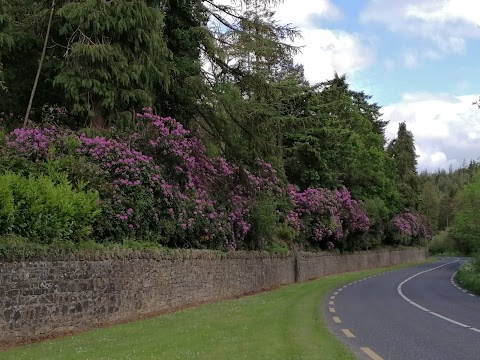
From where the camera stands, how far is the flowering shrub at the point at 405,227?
65625 mm

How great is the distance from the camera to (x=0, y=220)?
11.0 metres

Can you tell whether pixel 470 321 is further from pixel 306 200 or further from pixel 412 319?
pixel 306 200

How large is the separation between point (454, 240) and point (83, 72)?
383 feet

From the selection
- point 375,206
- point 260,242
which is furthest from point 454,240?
point 260,242

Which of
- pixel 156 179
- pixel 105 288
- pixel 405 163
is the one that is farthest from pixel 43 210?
pixel 405 163

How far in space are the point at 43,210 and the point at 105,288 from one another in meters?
3.00

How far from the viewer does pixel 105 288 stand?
46.0 feet

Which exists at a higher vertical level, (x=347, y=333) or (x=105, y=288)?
(x=105, y=288)

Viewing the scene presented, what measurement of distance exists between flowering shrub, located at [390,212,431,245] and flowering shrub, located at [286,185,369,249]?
22312 mm

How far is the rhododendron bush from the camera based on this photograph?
15141mm

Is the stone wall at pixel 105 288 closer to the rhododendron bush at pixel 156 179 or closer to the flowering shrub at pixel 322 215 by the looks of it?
the rhododendron bush at pixel 156 179

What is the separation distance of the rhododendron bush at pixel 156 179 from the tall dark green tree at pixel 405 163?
167 feet

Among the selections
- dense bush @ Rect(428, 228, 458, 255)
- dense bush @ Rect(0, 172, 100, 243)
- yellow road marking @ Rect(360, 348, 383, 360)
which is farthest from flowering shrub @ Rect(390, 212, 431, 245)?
yellow road marking @ Rect(360, 348, 383, 360)

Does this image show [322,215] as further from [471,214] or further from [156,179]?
[156,179]
